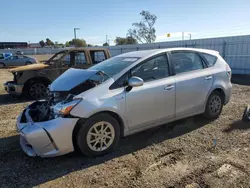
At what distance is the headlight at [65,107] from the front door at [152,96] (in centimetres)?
86

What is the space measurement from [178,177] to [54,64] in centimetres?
659

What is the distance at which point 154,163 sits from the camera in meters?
3.46

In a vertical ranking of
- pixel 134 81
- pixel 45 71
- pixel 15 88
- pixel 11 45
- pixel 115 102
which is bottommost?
pixel 15 88

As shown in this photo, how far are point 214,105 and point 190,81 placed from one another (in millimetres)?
1056

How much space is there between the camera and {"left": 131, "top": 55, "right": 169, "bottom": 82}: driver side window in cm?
403

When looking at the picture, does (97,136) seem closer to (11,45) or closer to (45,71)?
(45,71)

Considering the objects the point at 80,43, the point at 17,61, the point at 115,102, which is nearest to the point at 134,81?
A: the point at 115,102

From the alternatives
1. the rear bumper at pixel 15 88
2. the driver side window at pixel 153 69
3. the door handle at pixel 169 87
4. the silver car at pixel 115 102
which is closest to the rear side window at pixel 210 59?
the silver car at pixel 115 102

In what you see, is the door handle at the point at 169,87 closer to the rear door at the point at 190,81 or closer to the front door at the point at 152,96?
the front door at the point at 152,96

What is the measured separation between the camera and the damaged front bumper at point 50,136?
3.24 m

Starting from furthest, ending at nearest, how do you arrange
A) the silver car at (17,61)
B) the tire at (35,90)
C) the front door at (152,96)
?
the silver car at (17,61), the tire at (35,90), the front door at (152,96)

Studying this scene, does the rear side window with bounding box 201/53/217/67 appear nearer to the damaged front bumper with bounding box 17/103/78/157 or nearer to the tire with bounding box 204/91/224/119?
the tire with bounding box 204/91/224/119

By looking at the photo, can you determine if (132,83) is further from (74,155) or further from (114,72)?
(74,155)

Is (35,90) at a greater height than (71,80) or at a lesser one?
lesser
